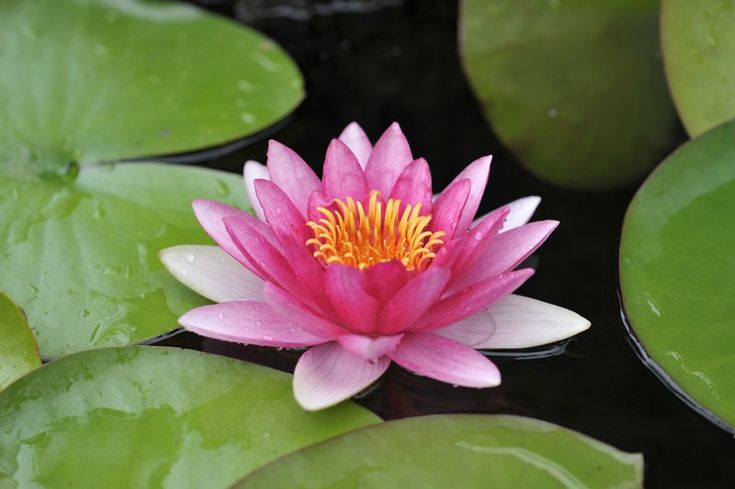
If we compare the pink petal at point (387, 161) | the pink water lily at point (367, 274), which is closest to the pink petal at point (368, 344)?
the pink water lily at point (367, 274)

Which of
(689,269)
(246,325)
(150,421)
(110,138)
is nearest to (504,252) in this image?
(689,269)

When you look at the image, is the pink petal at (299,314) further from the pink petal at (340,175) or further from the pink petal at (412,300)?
the pink petal at (340,175)

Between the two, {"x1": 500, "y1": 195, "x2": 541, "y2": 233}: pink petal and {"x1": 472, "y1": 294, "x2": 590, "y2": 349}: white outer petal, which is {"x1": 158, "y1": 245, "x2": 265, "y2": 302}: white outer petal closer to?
{"x1": 472, "y1": 294, "x2": 590, "y2": 349}: white outer petal

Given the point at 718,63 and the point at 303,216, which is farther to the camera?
the point at 718,63

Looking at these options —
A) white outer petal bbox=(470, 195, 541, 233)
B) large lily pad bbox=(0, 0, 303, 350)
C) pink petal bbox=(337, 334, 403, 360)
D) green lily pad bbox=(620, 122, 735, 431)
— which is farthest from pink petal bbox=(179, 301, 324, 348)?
green lily pad bbox=(620, 122, 735, 431)

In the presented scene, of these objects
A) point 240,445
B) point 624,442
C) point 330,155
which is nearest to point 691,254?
point 624,442

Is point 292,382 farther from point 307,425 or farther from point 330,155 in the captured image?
point 330,155
